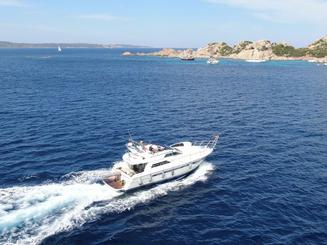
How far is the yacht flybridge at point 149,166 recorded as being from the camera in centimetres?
4328

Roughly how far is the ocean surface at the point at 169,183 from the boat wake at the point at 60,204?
4.5 inches

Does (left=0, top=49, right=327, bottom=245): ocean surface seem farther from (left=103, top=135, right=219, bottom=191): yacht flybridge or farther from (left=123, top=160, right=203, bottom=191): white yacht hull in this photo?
(left=103, top=135, right=219, bottom=191): yacht flybridge

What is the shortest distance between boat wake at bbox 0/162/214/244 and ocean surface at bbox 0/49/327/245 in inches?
4.5

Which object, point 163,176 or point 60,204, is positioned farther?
point 163,176

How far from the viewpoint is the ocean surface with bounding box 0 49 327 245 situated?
3466cm

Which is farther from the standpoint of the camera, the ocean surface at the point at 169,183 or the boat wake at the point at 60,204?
the ocean surface at the point at 169,183

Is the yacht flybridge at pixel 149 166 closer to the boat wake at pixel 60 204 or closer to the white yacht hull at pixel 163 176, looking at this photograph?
the white yacht hull at pixel 163 176

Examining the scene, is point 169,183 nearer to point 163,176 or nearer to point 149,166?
point 163,176

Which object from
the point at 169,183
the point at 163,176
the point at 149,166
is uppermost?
the point at 149,166

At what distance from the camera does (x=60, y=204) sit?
1507 inches

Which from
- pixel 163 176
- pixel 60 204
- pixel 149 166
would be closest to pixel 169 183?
pixel 163 176

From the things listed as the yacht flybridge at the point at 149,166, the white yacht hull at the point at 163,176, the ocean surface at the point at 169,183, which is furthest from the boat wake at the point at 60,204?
the yacht flybridge at the point at 149,166

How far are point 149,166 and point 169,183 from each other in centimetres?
378

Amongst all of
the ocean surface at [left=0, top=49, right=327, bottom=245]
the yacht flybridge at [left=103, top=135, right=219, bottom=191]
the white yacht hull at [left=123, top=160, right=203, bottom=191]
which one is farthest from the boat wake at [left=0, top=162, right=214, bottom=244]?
the yacht flybridge at [left=103, top=135, right=219, bottom=191]
